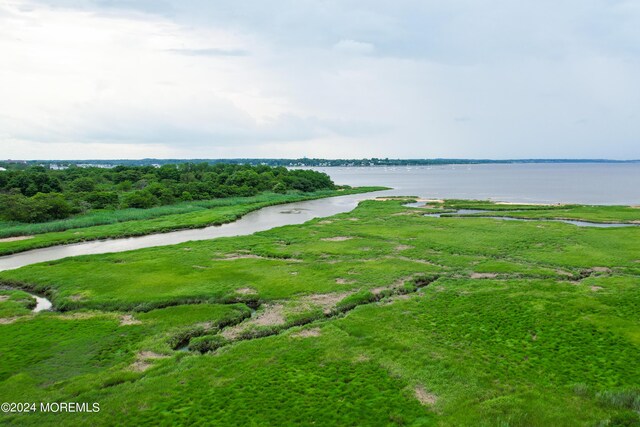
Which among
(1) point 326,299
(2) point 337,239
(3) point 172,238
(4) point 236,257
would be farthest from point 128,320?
(3) point 172,238

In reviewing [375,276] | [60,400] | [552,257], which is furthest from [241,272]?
[552,257]

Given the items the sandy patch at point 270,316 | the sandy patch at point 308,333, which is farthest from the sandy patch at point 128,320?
the sandy patch at point 308,333

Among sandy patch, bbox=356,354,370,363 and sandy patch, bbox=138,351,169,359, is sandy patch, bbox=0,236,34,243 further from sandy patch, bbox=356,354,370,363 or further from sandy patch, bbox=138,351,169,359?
sandy patch, bbox=356,354,370,363

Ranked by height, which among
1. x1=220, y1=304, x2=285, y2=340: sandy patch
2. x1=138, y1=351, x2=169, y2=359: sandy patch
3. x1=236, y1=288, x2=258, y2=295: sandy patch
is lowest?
x1=138, y1=351, x2=169, y2=359: sandy patch

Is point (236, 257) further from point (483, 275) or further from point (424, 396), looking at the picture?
point (424, 396)

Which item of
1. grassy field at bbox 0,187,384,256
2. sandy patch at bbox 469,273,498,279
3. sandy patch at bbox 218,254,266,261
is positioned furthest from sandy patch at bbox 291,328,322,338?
grassy field at bbox 0,187,384,256

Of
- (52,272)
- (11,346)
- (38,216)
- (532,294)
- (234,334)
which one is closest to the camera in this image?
(11,346)

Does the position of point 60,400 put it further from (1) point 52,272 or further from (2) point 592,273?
(2) point 592,273
